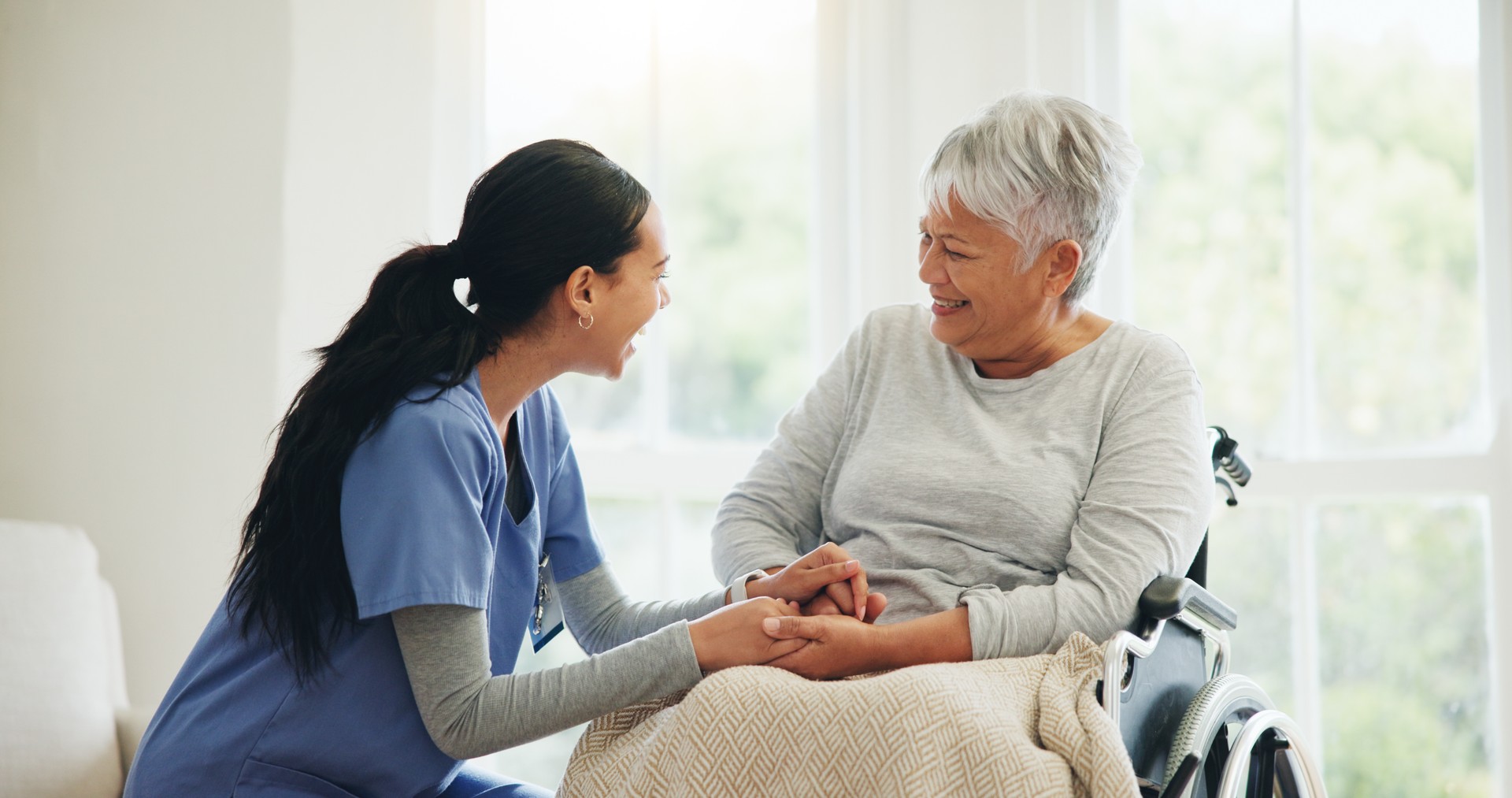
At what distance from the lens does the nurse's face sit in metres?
1.37

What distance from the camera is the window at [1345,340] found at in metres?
2.12

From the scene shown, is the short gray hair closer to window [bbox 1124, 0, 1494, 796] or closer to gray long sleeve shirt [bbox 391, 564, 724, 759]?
gray long sleeve shirt [bbox 391, 564, 724, 759]

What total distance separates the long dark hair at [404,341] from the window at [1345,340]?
4.46 ft

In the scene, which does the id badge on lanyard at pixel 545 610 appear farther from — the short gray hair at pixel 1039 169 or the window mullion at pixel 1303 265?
the window mullion at pixel 1303 265

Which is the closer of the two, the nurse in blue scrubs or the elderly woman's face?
the nurse in blue scrubs

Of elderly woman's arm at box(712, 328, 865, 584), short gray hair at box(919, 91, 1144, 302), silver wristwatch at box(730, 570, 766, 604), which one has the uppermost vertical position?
short gray hair at box(919, 91, 1144, 302)

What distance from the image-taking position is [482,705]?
3.89ft

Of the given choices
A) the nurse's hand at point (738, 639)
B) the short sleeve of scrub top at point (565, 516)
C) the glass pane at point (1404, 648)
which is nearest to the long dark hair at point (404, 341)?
the short sleeve of scrub top at point (565, 516)

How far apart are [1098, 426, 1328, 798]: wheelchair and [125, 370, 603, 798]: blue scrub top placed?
666 millimetres

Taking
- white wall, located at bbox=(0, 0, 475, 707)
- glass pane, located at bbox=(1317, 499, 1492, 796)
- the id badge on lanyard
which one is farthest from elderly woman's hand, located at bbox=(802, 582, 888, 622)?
white wall, located at bbox=(0, 0, 475, 707)

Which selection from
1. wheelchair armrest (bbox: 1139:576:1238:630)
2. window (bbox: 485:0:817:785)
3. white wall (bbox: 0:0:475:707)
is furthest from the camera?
window (bbox: 485:0:817:785)

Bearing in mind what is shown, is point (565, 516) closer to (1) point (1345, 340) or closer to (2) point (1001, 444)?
Answer: (2) point (1001, 444)

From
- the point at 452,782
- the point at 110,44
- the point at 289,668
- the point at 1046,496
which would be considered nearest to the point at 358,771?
the point at 289,668

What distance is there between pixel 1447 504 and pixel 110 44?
8.66 feet
